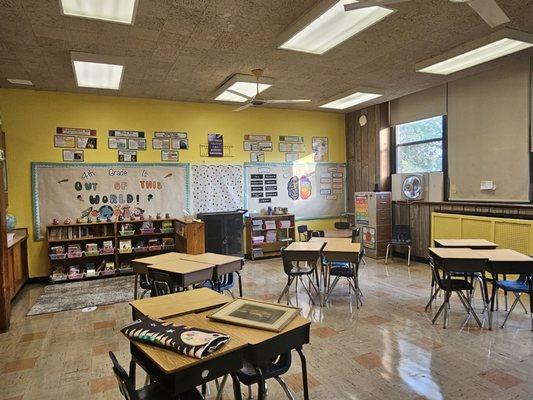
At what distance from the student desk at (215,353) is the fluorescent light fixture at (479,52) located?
13.7ft

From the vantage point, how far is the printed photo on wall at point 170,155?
284 inches

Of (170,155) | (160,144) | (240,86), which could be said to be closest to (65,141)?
(160,144)

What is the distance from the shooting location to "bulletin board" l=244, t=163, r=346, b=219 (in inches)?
318

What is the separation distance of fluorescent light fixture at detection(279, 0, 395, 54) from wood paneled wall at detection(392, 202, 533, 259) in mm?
3698

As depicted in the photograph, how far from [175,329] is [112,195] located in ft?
18.2

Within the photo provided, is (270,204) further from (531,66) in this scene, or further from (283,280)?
(531,66)

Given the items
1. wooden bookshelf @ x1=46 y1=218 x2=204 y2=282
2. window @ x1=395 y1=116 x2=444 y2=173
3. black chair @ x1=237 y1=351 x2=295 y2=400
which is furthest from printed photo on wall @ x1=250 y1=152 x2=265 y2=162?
black chair @ x1=237 y1=351 x2=295 y2=400

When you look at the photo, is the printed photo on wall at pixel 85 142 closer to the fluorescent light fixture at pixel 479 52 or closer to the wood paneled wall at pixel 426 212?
the fluorescent light fixture at pixel 479 52

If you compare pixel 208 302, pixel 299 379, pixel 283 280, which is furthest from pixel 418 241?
pixel 208 302

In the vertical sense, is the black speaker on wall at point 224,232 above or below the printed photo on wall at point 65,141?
below

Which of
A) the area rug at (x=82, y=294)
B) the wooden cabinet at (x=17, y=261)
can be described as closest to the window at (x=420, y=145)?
the area rug at (x=82, y=294)

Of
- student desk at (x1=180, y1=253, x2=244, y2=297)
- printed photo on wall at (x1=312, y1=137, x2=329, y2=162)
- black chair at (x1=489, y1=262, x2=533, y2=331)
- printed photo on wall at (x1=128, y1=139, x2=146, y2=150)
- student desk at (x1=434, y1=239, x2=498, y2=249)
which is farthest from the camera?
printed photo on wall at (x1=312, y1=137, x2=329, y2=162)

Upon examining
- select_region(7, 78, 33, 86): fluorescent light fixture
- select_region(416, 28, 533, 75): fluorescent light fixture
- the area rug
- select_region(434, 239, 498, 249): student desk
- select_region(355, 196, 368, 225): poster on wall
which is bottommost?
the area rug

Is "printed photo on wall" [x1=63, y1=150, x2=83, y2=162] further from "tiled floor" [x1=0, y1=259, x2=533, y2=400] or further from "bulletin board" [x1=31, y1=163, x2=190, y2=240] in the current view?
"tiled floor" [x1=0, y1=259, x2=533, y2=400]
